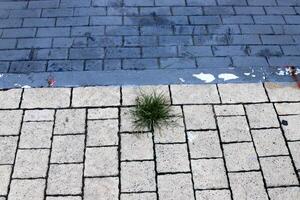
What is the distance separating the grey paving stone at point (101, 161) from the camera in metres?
3.42

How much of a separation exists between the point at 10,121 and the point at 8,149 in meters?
0.32

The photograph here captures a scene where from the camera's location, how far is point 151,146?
11.8 ft

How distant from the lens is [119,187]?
3.33 metres

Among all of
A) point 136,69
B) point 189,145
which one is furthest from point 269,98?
point 136,69

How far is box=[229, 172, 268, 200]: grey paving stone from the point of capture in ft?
10.8

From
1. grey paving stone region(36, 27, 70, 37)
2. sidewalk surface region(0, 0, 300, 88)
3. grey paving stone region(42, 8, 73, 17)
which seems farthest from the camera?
grey paving stone region(42, 8, 73, 17)

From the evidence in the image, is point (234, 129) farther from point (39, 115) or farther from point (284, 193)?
point (39, 115)

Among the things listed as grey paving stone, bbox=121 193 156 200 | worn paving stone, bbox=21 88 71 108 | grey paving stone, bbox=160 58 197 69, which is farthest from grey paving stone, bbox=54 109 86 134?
grey paving stone, bbox=160 58 197 69

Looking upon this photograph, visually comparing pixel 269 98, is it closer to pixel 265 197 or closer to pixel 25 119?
pixel 265 197

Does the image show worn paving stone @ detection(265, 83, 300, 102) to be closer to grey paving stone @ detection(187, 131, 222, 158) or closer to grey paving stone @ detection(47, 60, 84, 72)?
grey paving stone @ detection(187, 131, 222, 158)

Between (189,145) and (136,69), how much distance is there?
106cm

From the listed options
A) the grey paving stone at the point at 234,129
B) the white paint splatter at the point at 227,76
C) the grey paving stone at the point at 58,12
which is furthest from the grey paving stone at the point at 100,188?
the grey paving stone at the point at 58,12

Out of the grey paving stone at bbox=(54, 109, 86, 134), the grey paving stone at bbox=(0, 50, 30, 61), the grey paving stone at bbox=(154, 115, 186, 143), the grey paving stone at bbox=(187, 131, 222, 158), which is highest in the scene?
the grey paving stone at bbox=(0, 50, 30, 61)

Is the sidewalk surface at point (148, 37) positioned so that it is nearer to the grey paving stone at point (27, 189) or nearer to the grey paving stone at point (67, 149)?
the grey paving stone at point (67, 149)
